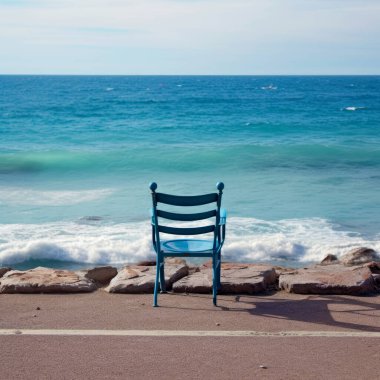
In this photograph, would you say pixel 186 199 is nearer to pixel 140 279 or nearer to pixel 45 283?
pixel 140 279

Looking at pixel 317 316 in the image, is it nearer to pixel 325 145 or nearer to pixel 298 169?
pixel 298 169

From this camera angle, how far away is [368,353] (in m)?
4.85

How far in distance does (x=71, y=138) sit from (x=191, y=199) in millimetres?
22629

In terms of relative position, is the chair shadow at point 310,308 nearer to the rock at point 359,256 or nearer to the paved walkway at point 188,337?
the paved walkway at point 188,337

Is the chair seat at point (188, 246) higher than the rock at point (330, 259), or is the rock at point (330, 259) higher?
the chair seat at point (188, 246)

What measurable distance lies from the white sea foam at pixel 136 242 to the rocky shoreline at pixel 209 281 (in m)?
2.80

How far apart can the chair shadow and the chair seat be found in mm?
474

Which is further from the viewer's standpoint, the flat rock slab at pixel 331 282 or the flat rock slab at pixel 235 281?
the flat rock slab at pixel 235 281

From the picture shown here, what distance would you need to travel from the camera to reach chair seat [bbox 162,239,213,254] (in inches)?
243

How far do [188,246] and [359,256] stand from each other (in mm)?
3845

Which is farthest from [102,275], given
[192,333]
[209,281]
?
[192,333]

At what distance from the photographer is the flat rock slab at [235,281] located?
657cm

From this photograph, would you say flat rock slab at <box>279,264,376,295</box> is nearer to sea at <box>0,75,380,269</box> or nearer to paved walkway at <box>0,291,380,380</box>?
paved walkway at <box>0,291,380,380</box>

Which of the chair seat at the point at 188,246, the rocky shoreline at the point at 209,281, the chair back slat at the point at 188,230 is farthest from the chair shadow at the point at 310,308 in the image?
the chair back slat at the point at 188,230
